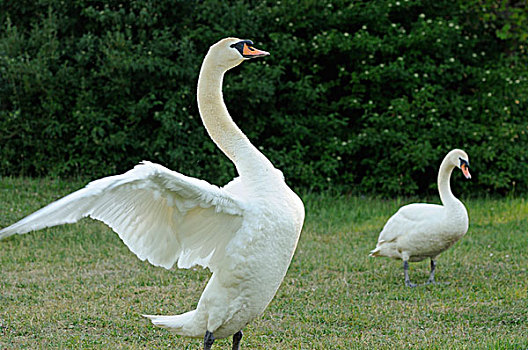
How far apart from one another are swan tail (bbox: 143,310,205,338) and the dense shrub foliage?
24.5ft

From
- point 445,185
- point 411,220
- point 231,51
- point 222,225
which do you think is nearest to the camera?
point 222,225

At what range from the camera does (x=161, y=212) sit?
161 inches

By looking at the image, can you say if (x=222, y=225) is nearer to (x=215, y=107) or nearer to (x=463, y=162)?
(x=215, y=107)

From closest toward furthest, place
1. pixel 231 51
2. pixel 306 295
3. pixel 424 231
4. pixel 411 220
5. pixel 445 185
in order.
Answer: pixel 231 51
pixel 306 295
pixel 424 231
pixel 411 220
pixel 445 185

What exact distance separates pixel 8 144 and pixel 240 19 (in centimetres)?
478

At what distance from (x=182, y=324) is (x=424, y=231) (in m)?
3.42

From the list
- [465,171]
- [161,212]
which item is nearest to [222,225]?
[161,212]

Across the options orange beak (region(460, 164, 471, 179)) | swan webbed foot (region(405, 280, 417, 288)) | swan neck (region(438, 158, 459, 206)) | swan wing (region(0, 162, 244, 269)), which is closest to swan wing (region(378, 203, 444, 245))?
swan neck (region(438, 158, 459, 206))

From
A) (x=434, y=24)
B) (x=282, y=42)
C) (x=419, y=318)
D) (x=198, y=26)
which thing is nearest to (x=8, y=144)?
(x=198, y=26)

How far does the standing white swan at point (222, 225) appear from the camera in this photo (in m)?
3.96

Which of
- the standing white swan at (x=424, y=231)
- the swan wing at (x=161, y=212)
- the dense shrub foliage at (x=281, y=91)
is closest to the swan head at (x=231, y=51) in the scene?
the swan wing at (x=161, y=212)

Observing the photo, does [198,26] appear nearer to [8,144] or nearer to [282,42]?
[282,42]

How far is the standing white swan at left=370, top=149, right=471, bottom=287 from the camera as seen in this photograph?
711cm

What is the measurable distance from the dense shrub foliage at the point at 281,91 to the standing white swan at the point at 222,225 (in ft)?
24.6
